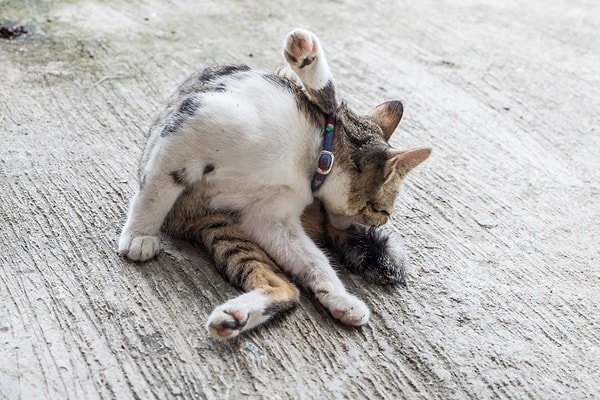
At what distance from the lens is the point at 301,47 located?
6.97ft

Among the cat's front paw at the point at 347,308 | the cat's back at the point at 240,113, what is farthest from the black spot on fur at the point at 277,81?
the cat's front paw at the point at 347,308

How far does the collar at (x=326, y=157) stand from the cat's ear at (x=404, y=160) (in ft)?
0.56

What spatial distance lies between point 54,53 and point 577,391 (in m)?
2.70

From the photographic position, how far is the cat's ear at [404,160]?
85.3 inches

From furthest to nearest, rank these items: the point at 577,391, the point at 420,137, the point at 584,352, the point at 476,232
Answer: the point at 420,137 < the point at 476,232 < the point at 584,352 < the point at 577,391

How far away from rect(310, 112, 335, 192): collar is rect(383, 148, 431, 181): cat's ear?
0.17m

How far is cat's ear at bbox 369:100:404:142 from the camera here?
2.38 metres

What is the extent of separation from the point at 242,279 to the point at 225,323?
25 centimetres

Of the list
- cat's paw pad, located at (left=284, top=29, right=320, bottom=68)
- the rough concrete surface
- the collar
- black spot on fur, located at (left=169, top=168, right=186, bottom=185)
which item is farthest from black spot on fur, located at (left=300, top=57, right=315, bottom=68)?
the rough concrete surface

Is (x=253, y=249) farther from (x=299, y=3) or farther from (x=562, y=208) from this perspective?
(x=299, y=3)

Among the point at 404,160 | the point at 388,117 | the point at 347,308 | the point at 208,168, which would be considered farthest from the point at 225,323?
the point at 388,117

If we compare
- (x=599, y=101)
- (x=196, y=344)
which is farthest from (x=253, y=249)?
(x=599, y=101)

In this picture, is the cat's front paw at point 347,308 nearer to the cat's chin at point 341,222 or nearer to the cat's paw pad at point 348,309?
the cat's paw pad at point 348,309

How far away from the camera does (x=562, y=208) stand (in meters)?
2.74
